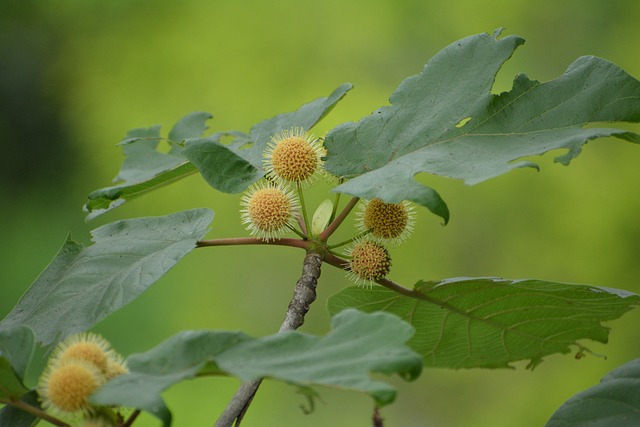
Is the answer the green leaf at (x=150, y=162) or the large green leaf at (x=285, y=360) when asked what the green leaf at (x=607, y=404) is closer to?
the large green leaf at (x=285, y=360)

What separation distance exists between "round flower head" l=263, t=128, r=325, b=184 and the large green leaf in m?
0.27

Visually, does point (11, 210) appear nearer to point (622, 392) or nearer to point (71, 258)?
point (71, 258)

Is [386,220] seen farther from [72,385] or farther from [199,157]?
[72,385]

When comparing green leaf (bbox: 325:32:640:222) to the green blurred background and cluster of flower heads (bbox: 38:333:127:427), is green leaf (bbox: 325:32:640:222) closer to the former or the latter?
cluster of flower heads (bbox: 38:333:127:427)

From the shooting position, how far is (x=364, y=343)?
569 millimetres

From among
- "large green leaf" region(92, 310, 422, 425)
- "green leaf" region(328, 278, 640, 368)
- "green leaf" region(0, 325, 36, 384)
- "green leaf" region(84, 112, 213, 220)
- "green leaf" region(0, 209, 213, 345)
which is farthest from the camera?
"green leaf" region(84, 112, 213, 220)

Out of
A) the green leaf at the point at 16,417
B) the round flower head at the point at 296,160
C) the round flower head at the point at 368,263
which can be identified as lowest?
the green leaf at the point at 16,417

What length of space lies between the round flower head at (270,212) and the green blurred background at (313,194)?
6.61 ft

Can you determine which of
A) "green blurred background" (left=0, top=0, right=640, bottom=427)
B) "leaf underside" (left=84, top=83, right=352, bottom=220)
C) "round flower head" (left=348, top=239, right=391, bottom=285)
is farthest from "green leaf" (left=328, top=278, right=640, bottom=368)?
"green blurred background" (left=0, top=0, right=640, bottom=427)

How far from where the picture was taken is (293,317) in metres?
0.79

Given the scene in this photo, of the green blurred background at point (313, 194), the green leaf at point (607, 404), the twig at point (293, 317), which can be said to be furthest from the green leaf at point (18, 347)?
the green blurred background at point (313, 194)

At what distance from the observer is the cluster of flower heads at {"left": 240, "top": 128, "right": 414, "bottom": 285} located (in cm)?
83

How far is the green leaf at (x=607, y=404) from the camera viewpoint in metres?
0.81

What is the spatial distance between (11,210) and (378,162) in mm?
3139
